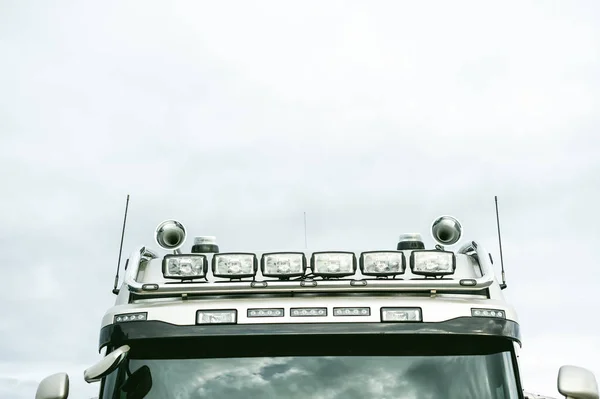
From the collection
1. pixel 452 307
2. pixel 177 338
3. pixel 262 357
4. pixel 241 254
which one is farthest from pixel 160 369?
pixel 452 307

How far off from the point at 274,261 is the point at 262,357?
0.75m

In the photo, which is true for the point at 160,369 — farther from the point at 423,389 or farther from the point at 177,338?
the point at 423,389

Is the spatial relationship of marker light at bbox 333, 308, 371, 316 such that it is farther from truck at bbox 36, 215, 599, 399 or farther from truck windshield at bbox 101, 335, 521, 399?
truck windshield at bbox 101, 335, 521, 399

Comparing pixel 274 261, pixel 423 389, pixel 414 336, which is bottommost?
pixel 423 389

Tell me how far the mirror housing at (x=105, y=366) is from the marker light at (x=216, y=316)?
53 cm

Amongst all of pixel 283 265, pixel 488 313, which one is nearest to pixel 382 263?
pixel 283 265

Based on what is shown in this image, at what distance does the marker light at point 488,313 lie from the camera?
5477 millimetres

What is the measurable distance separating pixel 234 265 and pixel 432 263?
4.60 feet

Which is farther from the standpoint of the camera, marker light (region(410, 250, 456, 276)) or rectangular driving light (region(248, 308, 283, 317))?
marker light (region(410, 250, 456, 276))

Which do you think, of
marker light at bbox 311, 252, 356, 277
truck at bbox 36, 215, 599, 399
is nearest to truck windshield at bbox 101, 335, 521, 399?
truck at bbox 36, 215, 599, 399

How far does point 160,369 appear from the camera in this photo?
534 centimetres

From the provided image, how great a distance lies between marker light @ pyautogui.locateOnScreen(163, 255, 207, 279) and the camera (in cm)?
592

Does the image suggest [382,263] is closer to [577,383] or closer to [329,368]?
[329,368]

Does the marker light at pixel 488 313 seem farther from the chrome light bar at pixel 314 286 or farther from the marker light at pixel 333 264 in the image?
the marker light at pixel 333 264
